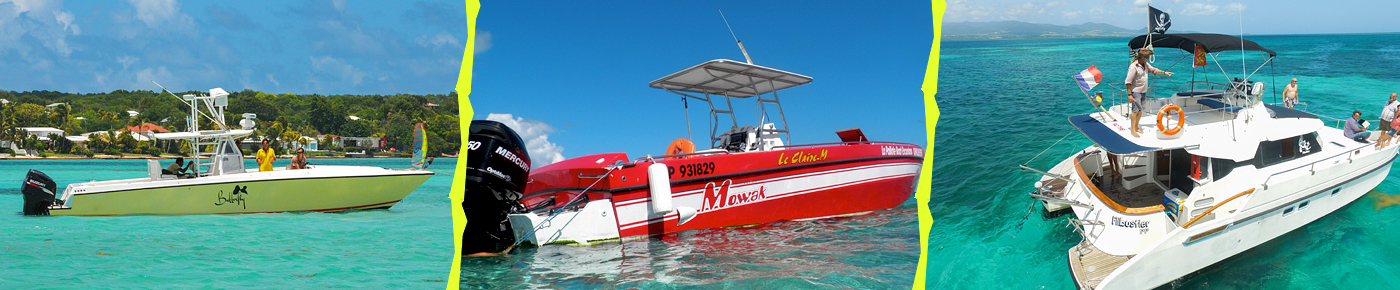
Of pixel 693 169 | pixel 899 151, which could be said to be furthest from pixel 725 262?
pixel 899 151

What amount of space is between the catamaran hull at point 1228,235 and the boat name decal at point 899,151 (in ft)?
15.5

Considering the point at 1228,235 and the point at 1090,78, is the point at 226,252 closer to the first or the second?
the point at 1090,78

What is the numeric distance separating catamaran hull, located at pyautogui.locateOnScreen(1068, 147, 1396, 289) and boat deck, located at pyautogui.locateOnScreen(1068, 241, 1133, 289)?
2cm

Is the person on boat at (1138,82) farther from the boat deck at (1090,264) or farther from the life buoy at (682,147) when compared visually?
the life buoy at (682,147)

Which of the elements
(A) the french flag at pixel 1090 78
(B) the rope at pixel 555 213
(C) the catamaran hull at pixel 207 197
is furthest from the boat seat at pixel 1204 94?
(C) the catamaran hull at pixel 207 197

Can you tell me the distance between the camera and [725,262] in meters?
5.65

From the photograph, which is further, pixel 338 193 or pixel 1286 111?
pixel 338 193

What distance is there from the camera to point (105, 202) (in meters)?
11.6

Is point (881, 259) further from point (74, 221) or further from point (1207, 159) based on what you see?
point (74, 221)

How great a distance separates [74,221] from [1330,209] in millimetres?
18412

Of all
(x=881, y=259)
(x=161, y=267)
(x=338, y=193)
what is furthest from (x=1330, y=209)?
(x=338, y=193)

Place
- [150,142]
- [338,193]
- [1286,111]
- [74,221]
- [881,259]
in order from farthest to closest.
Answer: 1. [150,142]
2. [338,193]
3. [74,221]
4. [1286,111]
5. [881,259]

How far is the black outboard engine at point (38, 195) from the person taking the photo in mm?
11805

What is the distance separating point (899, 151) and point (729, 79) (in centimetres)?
343
